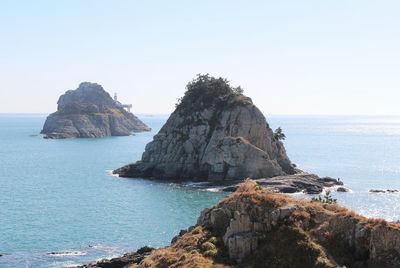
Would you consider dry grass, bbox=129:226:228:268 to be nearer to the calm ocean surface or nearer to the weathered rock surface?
the calm ocean surface

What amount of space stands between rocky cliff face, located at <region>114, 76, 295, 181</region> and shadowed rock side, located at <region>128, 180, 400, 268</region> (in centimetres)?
6711

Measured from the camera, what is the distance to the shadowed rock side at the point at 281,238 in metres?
27.7

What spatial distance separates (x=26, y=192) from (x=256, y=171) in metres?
54.1

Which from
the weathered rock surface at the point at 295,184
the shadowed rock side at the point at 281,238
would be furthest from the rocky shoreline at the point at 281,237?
the weathered rock surface at the point at 295,184

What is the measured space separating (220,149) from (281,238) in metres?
74.4

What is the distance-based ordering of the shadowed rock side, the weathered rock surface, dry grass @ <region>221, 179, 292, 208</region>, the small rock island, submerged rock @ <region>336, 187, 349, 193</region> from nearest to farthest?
the shadowed rock side → dry grass @ <region>221, 179, 292, 208</region> → the weathered rock surface → submerged rock @ <region>336, 187, 349, 193</region> → the small rock island

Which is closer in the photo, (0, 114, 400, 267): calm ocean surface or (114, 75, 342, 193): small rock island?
(0, 114, 400, 267): calm ocean surface

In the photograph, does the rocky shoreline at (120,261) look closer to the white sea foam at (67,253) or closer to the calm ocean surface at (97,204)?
the calm ocean surface at (97,204)

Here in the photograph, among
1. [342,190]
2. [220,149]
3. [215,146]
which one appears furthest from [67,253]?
[342,190]

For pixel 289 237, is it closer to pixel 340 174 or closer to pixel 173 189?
pixel 173 189

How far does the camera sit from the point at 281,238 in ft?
102

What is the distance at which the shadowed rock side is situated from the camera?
27703 millimetres

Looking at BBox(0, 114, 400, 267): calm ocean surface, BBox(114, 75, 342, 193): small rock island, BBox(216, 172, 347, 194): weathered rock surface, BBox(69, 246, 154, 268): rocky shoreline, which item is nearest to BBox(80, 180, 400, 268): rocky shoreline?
BBox(69, 246, 154, 268): rocky shoreline

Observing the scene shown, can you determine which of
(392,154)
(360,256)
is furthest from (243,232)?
(392,154)
